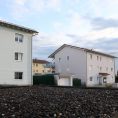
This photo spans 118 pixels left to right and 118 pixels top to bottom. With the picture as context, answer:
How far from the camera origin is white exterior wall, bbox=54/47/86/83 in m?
78.3

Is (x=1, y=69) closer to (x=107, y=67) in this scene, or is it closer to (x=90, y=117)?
(x=90, y=117)

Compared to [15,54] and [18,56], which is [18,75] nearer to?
[18,56]

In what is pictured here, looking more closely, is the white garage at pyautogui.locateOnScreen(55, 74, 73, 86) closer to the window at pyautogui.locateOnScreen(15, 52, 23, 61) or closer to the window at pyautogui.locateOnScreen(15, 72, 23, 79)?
the window at pyautogui.locateOnScreen(15, 72, 23, 79)

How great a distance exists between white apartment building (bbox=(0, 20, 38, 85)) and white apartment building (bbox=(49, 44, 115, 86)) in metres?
26.9

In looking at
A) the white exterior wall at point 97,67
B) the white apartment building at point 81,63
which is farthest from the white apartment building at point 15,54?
the white exterior wall at point 97,67

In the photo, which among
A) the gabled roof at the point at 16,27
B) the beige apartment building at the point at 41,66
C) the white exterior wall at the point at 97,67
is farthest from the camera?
the beige apartment building at the point at 41,66

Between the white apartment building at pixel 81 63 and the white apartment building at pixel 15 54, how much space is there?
26919 mm

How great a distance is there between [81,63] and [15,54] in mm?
30691

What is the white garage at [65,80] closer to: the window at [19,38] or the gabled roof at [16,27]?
the gabled roof at [16,27]

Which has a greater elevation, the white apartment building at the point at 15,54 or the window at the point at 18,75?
the white apartment building at the point at 15,54

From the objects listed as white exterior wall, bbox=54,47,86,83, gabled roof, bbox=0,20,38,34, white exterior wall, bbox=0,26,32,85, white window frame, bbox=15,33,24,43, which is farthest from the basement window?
white exterior wall, bbox=54,47,86,83

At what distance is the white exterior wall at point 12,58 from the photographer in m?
47.6

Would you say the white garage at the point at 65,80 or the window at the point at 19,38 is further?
the white garage at the point at 65,80

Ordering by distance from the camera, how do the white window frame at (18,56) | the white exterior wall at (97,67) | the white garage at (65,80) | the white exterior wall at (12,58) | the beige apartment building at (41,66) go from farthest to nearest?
the beige apartment building at (41,66) < the white exterior wall at (97,67) < the white garage at (65,80) < the white window frame at (18,56) < the white exterior wall at (12,58)
